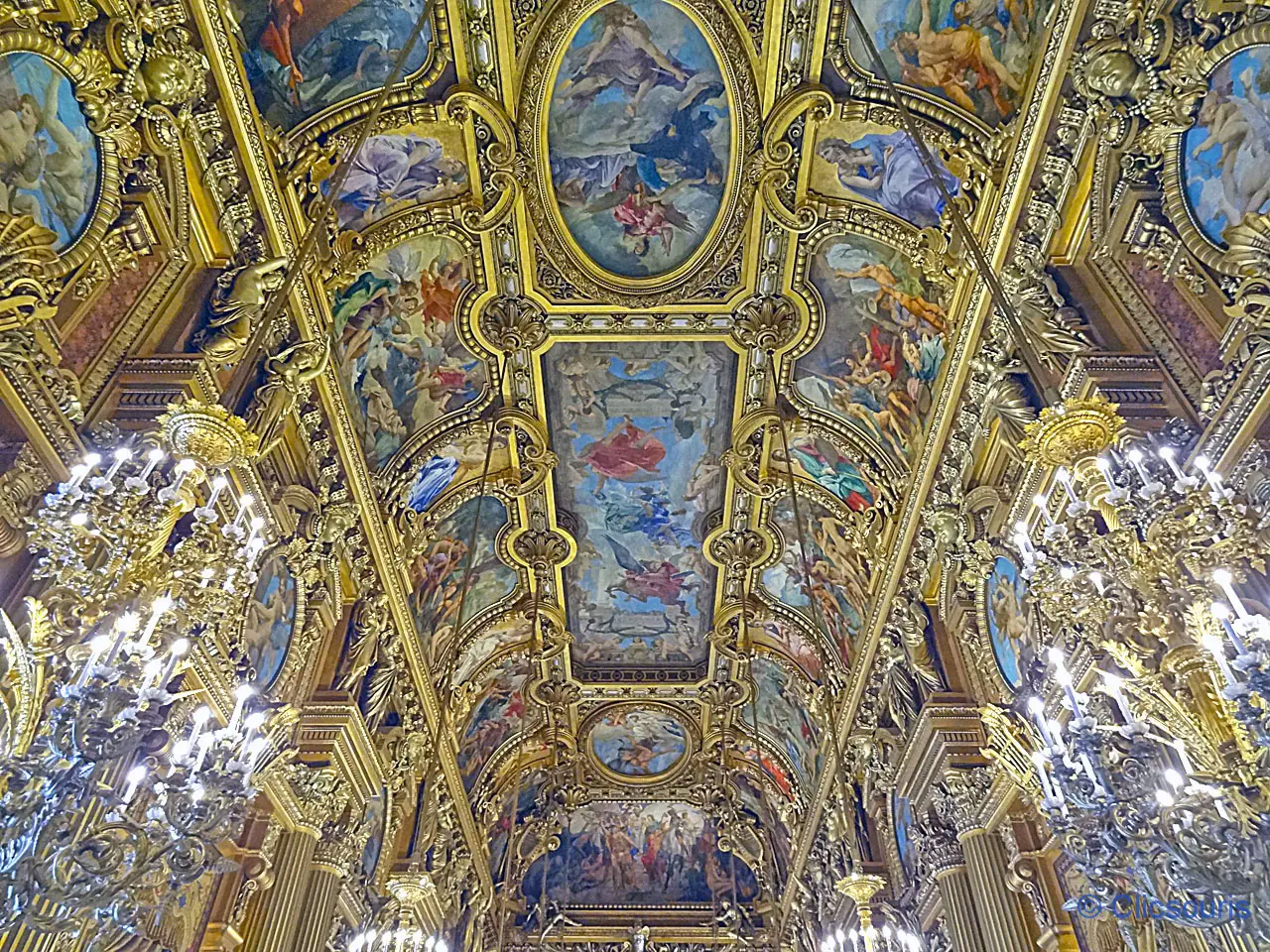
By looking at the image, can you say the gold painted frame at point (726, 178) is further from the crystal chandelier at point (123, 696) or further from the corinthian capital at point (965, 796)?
the corinthian capital at point (965, 796)

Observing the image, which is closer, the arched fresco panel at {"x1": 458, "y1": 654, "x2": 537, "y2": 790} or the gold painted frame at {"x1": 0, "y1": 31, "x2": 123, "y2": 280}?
the gold painted frame at {"x1": 0, "y1": 31, "x2": 123, "y2": 280}

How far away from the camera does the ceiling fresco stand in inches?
333

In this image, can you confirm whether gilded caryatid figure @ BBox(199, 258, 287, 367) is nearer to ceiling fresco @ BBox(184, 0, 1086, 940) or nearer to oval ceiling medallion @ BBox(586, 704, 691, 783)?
ceiling fresco @ BBox(184, 0, 1086, 940)

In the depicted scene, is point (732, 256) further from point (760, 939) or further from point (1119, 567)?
point (760, 939)

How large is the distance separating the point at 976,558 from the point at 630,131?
240 inches

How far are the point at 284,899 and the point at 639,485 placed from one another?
749 cm

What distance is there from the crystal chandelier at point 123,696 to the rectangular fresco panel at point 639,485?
22.4 ft

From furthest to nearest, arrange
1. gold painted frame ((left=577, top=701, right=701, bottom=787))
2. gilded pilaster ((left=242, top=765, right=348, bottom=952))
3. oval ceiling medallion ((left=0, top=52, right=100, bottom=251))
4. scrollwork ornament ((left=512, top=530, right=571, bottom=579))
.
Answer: gold painted frame ((left=577, top=701, right=701, bottom=787)) < scrollwork ornament ((left=512, top=530, right=571, bottom=579)) < gilded pilaster ((left=242, top=765, right=348, bottom=952)) < oval ceiling medallion ((left=0, top=52, right=100, bottom=251))

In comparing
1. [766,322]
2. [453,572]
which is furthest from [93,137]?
[453,572]

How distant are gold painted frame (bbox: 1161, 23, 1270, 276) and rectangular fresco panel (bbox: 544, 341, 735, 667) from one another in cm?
601

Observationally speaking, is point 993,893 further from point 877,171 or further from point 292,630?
point 292,630

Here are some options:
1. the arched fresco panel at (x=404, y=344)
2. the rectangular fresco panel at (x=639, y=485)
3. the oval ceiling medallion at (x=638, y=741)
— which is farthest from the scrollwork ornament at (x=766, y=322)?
the oval ceiling medallion at (x=638, y=741)

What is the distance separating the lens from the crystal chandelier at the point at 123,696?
4453mm

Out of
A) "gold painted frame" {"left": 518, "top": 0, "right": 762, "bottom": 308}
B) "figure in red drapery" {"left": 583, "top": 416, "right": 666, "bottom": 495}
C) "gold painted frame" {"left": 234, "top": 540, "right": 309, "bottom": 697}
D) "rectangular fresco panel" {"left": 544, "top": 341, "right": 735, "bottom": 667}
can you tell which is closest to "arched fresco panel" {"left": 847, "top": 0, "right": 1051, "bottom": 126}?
"gold painted frame" {"left": 518, "top": 0, "right": 762, "bottom": 308}
